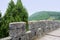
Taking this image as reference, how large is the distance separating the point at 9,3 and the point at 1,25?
2.30m

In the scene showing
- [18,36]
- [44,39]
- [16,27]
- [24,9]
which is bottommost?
[44,39]

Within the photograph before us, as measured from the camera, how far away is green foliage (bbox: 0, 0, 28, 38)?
9906 mm

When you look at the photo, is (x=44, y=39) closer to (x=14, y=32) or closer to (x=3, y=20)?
(x=14, y=32)

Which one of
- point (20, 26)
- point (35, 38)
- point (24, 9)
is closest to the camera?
point (20, 26)

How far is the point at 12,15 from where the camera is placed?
36.8 feet

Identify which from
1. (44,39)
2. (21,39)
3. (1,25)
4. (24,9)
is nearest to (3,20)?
(1,25)

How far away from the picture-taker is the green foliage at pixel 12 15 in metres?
9.91

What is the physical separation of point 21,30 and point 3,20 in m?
6.75

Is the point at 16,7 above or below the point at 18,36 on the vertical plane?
above

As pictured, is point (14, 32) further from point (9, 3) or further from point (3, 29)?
point (9, 3)

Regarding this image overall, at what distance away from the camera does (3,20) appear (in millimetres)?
10391

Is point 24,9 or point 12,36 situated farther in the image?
point 24,9

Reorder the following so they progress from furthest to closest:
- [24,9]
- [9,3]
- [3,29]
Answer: [24,9] < [9,3] < [3,29]

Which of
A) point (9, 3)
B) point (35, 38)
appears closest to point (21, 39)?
point (35, 38)
